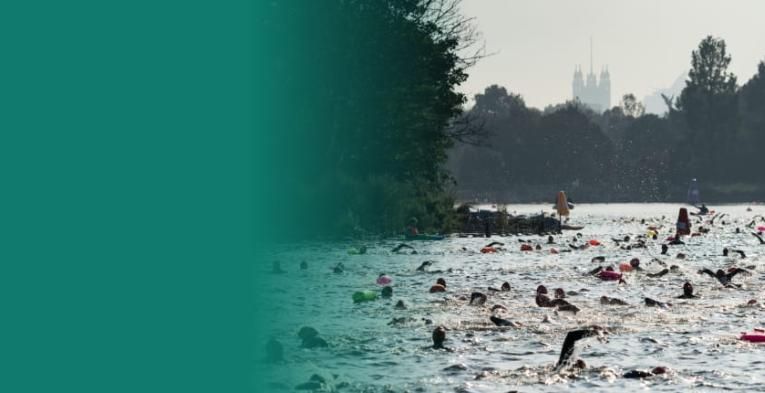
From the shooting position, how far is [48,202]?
118 feet

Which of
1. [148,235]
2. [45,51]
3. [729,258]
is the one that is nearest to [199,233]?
[148,235]

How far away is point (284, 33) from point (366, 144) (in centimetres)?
625

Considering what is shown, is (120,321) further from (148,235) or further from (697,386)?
(148,235)

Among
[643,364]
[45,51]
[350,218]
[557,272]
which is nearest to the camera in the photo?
[643,364]

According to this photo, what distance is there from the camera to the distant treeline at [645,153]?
14162cm

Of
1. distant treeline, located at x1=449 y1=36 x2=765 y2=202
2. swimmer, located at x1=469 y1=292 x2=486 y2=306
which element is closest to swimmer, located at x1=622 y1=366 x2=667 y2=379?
swimmer, located at x1=469 y1=292 x2=486 y2=306

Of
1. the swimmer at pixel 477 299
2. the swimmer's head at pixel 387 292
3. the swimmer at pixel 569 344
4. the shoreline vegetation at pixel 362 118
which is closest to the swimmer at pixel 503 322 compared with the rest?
the swimmer at pixel 569 344

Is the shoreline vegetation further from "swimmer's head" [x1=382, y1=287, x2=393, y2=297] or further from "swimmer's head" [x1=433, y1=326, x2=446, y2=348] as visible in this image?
"swimmer's head" [x1=433, y1=326, x2=446, y2=348]

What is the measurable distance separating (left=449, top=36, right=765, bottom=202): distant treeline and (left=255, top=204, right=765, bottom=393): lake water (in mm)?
118438

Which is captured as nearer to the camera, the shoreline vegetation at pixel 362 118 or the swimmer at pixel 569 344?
the swimmer at pixel 569 344

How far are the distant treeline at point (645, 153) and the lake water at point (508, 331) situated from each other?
11844 cm

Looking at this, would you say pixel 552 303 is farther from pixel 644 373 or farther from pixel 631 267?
pixel 631 267

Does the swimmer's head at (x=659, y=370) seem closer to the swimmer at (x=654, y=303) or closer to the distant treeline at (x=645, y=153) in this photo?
the swimmer at (x=654, y=303)

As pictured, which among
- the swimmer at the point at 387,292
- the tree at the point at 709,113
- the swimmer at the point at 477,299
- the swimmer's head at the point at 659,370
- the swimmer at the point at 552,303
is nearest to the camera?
the swimmer's head at the point at 659,370
